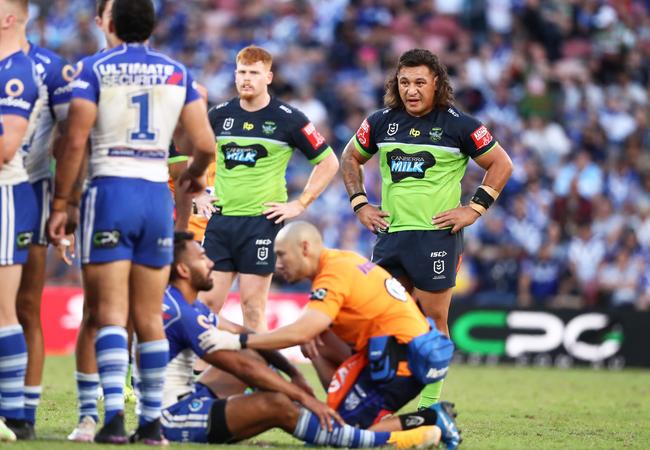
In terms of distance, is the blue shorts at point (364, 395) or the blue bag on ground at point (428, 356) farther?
the blue shorts at point (364, 395)

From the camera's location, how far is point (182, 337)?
779 cm

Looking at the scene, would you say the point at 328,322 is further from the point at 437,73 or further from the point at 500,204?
the point at 500,204

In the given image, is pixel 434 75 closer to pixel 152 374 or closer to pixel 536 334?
pixel 152 374

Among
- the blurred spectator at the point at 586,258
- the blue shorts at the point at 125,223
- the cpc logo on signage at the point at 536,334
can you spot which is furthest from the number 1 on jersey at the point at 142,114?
the blurred spectator at the point at 586,258

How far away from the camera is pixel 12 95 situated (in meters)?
7.43

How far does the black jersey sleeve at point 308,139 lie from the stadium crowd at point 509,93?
8585mm

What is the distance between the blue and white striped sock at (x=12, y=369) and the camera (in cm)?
736

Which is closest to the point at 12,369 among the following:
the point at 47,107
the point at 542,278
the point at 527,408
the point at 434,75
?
the point at 47,107

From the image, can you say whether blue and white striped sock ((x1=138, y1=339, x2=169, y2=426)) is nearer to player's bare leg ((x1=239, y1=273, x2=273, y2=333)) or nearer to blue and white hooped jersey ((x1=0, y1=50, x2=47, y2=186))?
blue and white hooped jersey ((x1=0, y1=50, x2=47, y2=186))

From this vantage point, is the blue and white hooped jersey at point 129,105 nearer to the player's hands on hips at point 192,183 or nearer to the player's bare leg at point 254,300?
the player's hands on hips at point 192,183

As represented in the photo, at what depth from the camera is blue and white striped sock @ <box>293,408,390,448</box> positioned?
295 inches

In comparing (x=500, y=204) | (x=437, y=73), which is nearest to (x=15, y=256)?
(x=437, y=73)

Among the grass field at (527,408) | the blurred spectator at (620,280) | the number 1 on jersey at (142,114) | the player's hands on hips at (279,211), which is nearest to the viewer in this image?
the number 1 on jersey at (142,114)

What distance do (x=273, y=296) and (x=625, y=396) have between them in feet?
20.7
